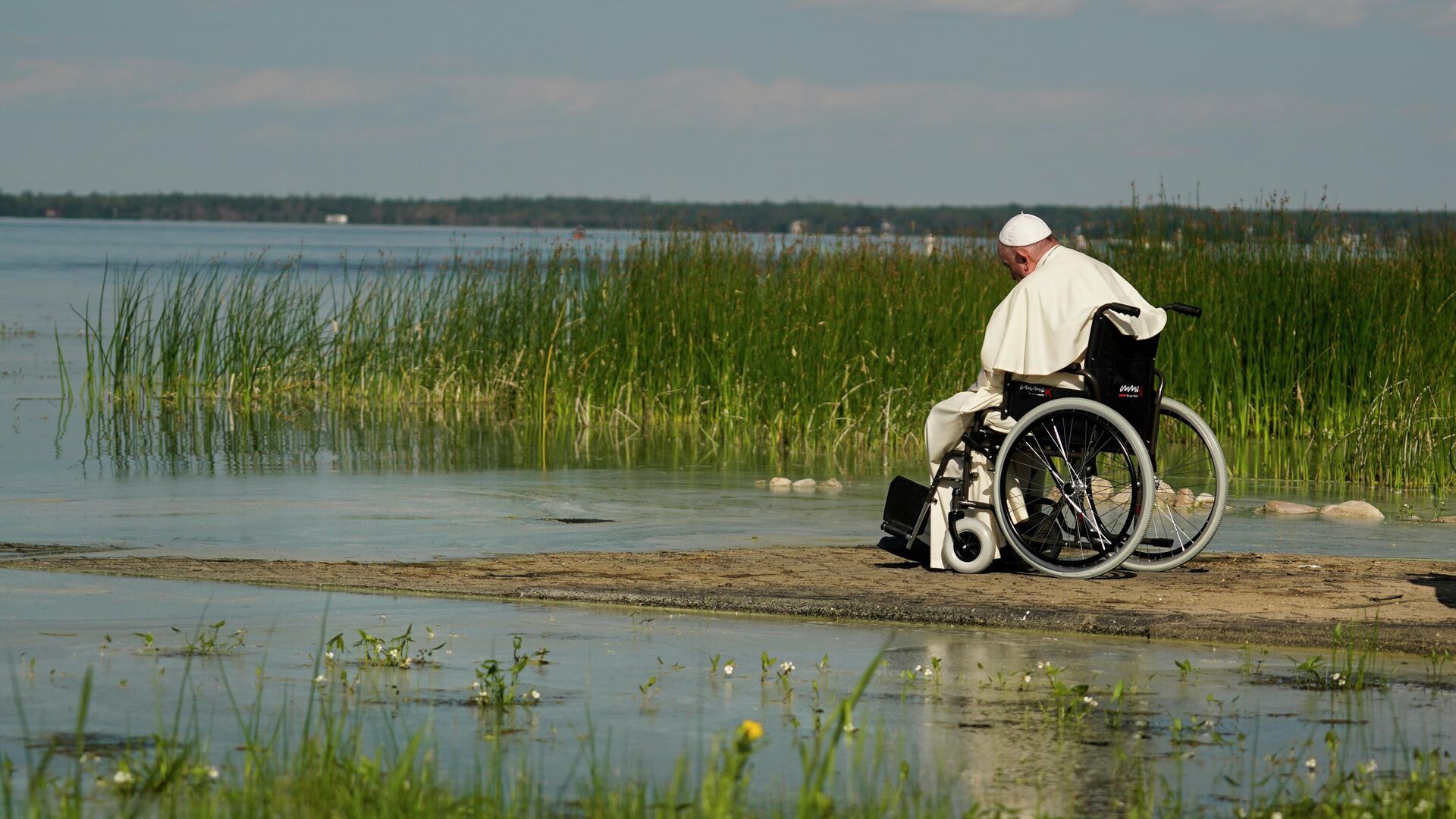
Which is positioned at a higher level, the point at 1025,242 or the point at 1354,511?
the point at 1025,242

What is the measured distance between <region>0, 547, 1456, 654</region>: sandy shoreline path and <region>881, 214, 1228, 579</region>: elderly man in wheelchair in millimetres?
168

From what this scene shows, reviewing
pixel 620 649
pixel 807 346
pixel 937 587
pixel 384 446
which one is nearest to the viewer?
pixel 620 649

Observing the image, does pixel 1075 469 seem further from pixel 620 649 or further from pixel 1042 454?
pixel 620 649

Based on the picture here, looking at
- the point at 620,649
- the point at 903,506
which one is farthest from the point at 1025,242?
the point at 620,649

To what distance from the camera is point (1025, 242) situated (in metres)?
8.25

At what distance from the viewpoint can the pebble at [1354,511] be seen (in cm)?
1098

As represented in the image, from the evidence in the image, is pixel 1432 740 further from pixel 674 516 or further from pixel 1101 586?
pixel 674 516

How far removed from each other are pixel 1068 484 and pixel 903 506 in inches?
34.1

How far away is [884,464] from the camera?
46.6 feet

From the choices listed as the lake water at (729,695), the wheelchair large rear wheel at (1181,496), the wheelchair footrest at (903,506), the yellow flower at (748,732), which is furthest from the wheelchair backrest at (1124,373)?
the yellow flower at (748,732)

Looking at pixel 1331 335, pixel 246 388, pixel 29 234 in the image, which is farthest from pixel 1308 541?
pixel 29 234

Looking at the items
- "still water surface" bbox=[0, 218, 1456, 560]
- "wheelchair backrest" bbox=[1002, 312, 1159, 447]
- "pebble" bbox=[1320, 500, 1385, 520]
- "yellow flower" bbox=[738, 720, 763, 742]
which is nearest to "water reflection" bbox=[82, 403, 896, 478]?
"still water surface" bbox=[0, 218, 1456, 560]

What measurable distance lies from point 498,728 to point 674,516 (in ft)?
19.2

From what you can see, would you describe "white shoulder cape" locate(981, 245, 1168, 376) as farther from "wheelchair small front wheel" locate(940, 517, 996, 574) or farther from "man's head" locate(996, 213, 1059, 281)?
"wheelchair small front wheel" locate(940, 517, 996, 574)
